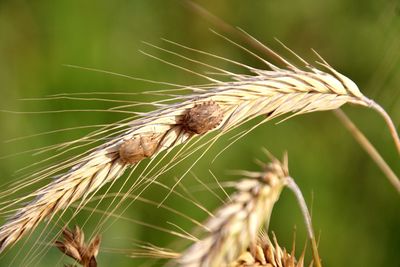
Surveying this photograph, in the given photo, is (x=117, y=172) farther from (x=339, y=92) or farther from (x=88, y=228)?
(x=88, y=228)

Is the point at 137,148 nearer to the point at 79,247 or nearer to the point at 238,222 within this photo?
the point at 79,247

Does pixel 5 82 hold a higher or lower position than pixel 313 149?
higher

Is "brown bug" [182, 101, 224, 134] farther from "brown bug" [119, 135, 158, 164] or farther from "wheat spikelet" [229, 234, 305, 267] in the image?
"wheat spikelet" [229, 234, 305, 267]

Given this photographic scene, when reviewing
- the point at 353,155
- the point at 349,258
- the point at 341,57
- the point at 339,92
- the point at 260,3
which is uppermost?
the point at 260,3

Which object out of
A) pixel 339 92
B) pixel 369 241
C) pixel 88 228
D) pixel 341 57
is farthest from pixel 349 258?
pixel 339 92

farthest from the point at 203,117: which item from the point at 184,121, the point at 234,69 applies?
the point at 234,69

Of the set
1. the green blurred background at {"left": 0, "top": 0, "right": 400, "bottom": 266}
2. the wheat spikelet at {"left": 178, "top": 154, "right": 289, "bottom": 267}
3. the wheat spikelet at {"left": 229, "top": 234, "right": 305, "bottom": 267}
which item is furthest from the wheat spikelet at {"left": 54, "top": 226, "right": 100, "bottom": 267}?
the green blurred background at {"left": 0, "top": 0, "right": 400, "bottom": 266}

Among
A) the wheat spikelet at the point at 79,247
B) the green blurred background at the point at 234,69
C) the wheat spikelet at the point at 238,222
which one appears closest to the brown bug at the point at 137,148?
the wheat spikelet at the point at 79,247
